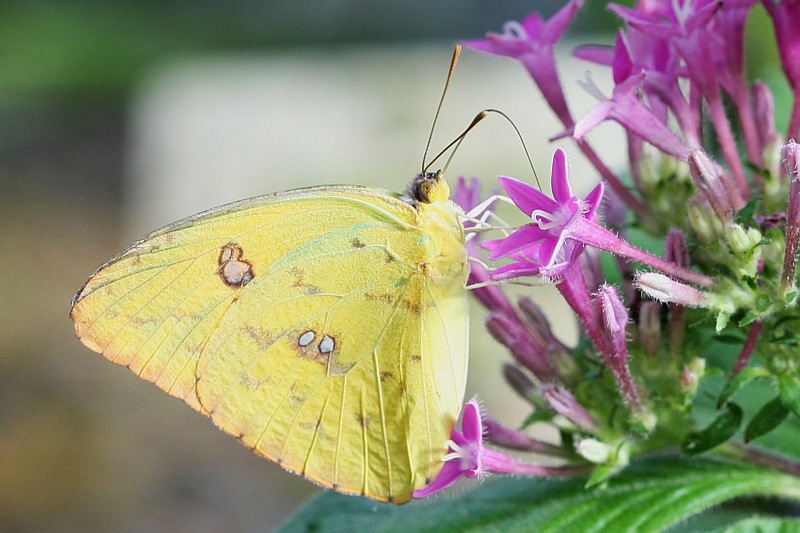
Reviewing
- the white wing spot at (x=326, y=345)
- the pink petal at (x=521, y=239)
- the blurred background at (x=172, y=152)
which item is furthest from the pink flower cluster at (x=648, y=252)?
the blurred background at (x=172, y=152)

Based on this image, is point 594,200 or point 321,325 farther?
point 321,325

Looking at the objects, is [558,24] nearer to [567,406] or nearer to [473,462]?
[567,406]

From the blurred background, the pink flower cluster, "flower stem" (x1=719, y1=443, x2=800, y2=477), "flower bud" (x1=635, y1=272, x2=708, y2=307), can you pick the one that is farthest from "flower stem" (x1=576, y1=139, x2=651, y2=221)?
the blurred background

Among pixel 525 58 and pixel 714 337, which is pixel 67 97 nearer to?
pixel 525 58

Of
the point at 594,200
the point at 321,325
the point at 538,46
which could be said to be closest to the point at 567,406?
the point at 594,200

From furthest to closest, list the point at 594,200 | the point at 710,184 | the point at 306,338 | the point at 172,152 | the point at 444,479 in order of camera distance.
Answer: the point at 172,152
the point at 306,338
the point at 444,479
the point at 710,184
the point at 594,200

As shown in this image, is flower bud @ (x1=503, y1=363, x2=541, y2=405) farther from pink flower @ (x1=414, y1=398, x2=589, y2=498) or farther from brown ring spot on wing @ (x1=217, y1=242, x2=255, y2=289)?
brown ring spot on wing @ (x1=217, y1=242, x2=255, y2=289)

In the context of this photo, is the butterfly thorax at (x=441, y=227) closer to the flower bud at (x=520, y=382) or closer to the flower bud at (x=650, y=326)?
the flower bud at (x=520, y=382)
